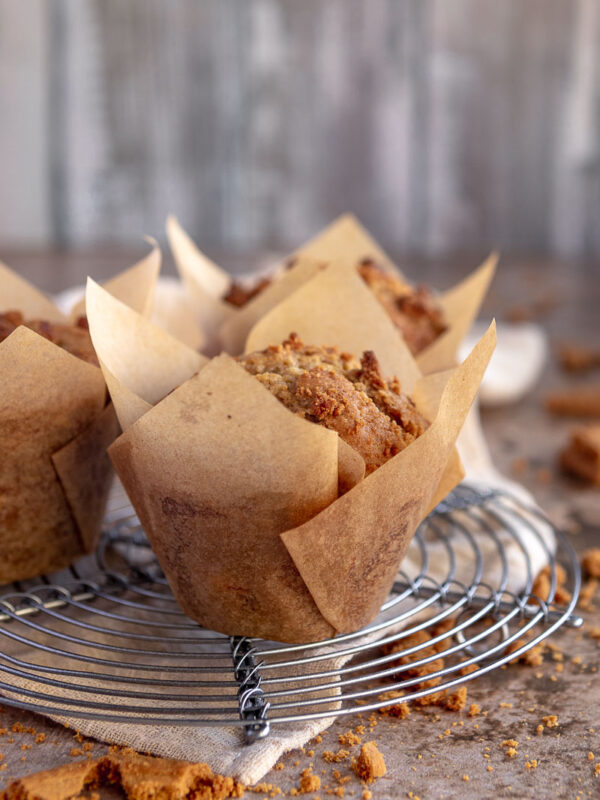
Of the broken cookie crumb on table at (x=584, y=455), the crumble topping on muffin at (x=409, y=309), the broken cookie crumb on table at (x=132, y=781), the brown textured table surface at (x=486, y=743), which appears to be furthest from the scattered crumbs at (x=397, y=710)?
the broken cookie crumb on table at (x=584, y=455)

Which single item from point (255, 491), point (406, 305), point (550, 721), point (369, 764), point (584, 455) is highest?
point (255, 491)

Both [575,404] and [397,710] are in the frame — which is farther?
→ [575,404]

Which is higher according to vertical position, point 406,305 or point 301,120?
point 406,305

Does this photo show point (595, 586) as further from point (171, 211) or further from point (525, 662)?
point (171, 211)

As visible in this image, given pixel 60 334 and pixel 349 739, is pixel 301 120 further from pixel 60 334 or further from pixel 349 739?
pixel 349 739

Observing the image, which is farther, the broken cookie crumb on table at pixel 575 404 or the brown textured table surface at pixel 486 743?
the broken cookie crumb on table at pixel 575 404

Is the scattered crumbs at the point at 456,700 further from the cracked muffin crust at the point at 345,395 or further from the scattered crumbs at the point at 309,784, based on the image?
the cracked muffin crust at the point at 345,395

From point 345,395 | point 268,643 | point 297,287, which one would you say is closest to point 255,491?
point 345,395
